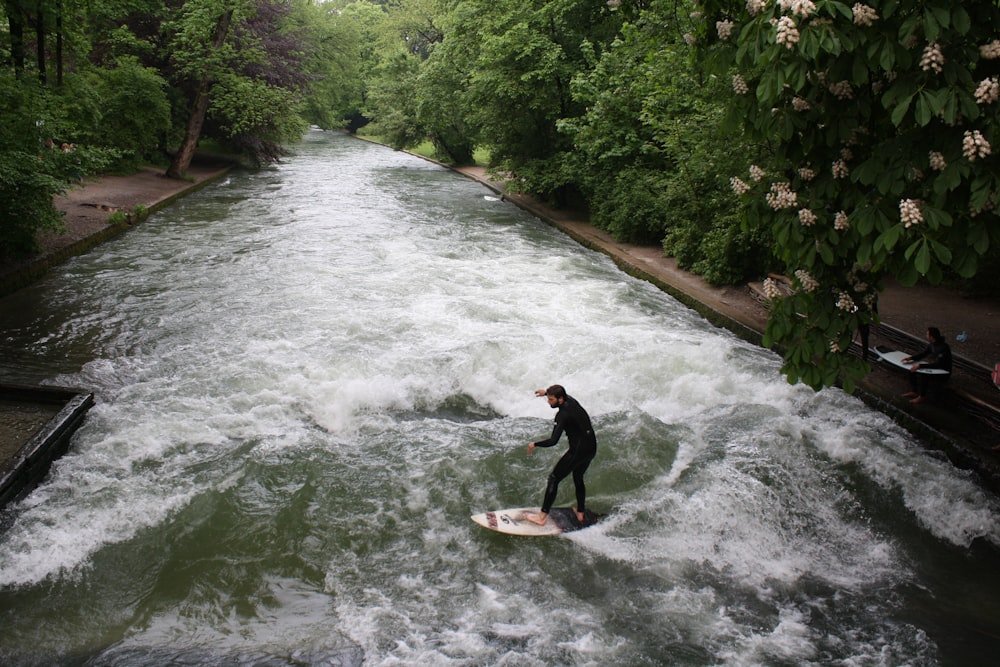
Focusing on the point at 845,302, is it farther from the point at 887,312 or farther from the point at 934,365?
the point at 887,312

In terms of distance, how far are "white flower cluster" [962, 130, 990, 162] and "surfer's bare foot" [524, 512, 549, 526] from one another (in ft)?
14.9

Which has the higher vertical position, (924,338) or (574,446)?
(924,338)

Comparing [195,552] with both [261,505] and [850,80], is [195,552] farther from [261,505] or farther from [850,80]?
[850,80]

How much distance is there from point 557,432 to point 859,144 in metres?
3.40

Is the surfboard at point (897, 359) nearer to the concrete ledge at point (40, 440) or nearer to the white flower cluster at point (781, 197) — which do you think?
the white flower cluster at point (781, 197)

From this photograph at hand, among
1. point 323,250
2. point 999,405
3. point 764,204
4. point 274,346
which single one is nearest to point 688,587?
point 764,204

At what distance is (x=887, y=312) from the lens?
40.0 feet

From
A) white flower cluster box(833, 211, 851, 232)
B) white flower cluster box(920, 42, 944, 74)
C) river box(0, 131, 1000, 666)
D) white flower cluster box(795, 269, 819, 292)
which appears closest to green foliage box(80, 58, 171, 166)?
river box(0, 131, 1000, 666)

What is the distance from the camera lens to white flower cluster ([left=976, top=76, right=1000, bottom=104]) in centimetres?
418

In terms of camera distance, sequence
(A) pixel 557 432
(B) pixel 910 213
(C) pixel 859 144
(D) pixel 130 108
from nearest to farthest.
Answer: (B) pixel 910 213 → (C) pixel 859 144 → (A) pixel 557 432 → (D) pixel 130 108

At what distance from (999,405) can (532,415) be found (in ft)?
18.1

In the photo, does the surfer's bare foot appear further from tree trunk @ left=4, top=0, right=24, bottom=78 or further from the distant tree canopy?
tree trunk @ left=4, top=0, right=24, bottom=78

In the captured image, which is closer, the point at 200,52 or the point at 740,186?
the point at 740,186

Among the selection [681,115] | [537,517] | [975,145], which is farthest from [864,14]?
[681,115]
